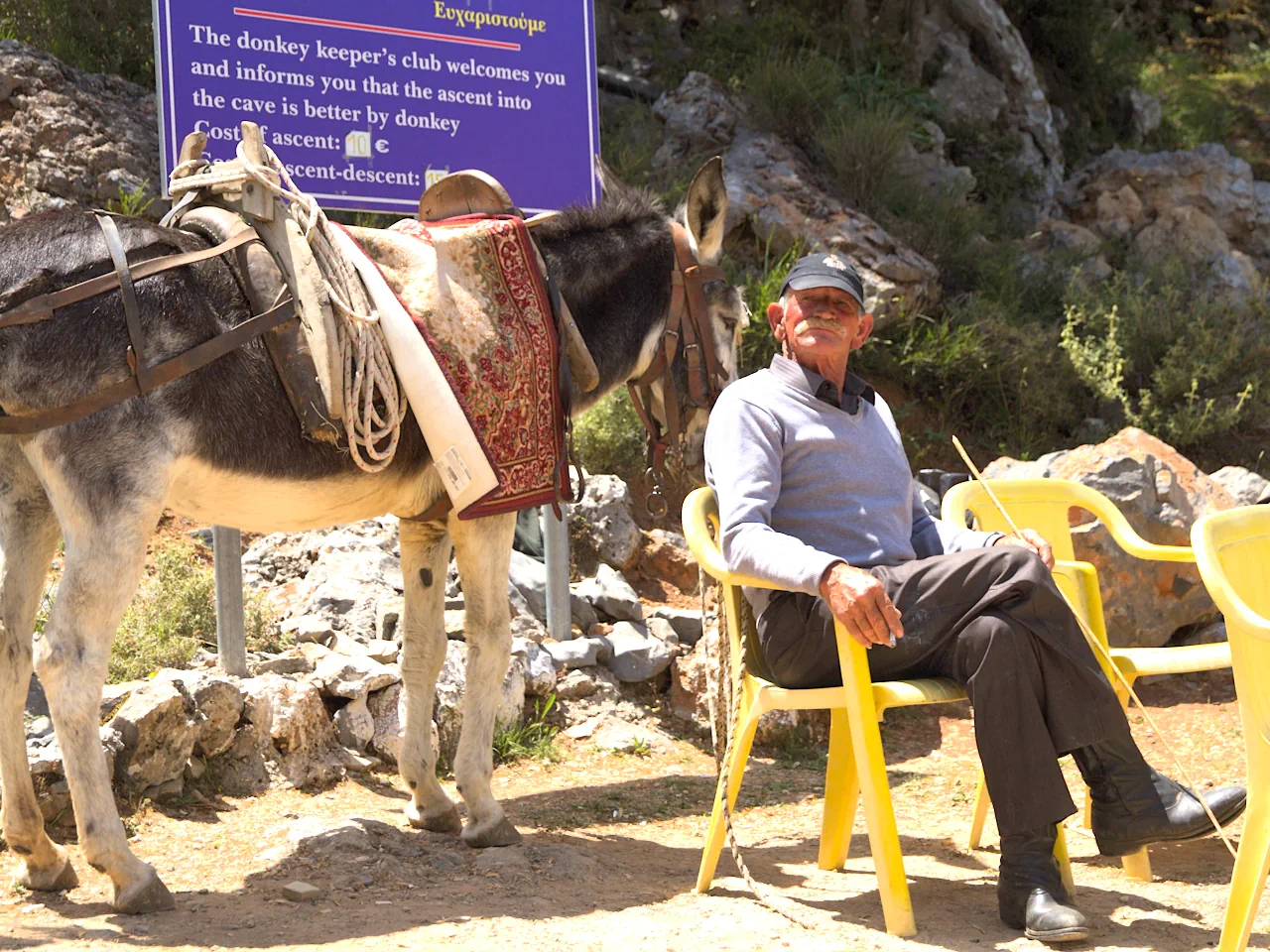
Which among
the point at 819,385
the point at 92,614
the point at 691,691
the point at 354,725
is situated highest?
the point at 819,385

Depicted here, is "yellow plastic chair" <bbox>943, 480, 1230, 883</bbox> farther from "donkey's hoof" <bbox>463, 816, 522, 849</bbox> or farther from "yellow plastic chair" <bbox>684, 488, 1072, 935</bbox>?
"donkey's hoof" <bbox>463, 816, 522, 849</bbox>

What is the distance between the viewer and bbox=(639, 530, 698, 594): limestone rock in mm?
7320

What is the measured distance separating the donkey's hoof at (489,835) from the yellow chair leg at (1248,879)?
2222mm

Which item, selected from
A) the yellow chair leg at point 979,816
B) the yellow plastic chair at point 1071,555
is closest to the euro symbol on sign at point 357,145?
the yellow plastic chair at point 1071,555

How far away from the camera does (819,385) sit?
3.77 m

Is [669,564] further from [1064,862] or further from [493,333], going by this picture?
[1064,862]

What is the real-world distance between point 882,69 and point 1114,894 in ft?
31.6

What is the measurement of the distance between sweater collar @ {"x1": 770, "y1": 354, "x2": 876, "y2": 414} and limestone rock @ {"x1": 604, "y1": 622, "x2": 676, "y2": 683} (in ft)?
8.57

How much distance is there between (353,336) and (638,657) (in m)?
2.79

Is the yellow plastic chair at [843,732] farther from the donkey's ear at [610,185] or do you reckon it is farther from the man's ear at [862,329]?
the donkey's ear at [610,185]

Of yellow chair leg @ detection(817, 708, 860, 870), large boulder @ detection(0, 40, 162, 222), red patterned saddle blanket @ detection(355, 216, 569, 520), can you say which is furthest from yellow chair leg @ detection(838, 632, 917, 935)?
large boulder @ detection(0, 40, 162, 222)

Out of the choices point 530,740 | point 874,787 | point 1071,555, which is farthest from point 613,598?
point 874,787

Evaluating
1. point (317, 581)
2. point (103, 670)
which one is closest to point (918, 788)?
point (317, 581)

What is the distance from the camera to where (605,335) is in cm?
466
